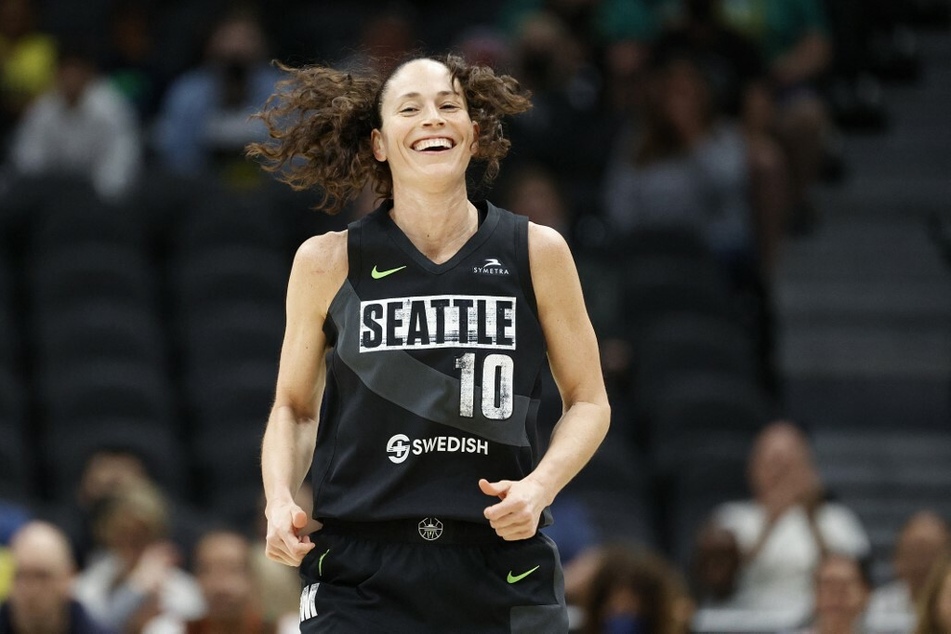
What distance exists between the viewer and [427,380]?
3613mm

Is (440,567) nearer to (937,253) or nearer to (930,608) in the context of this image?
(930,608)

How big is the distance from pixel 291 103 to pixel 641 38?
26.1ft

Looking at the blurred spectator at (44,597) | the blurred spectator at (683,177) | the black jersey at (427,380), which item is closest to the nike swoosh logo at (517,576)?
the black jersey at (427,380)

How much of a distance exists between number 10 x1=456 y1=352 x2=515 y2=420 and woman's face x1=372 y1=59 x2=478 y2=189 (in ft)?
1.29

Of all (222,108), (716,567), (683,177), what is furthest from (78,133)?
(716,567)

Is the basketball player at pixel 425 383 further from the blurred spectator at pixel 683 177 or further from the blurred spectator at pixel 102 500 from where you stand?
the blurred spectator at pixel 683 177

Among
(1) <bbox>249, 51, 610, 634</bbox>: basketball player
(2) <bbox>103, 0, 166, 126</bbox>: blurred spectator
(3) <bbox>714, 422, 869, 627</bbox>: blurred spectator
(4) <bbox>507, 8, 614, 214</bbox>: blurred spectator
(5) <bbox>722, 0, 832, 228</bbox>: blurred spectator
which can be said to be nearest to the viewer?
(1) <bbox>249, 51, 610, 634</bbox>: basketball player

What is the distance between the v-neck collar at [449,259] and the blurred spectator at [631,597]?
347 centimetres

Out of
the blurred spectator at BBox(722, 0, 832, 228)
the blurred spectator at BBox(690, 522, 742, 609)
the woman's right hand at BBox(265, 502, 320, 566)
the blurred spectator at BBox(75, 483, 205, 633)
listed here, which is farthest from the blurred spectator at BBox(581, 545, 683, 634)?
the blurred spectator at BBox(722, 0, 832, 228)

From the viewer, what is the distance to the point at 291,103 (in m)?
3.92

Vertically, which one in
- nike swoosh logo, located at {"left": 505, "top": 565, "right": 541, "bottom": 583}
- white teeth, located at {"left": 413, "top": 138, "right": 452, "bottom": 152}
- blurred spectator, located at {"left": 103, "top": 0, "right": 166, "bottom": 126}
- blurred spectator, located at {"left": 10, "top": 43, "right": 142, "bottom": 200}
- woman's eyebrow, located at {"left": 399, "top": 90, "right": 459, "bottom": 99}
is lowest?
nike swoosh logo, located at {"left": 505, "top": 565, "right": 541, "bottom": 583}

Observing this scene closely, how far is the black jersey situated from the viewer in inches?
141

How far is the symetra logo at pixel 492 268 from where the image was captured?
3699mm

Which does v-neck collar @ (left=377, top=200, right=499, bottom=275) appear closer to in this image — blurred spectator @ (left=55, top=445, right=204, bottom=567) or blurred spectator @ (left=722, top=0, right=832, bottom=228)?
blurred spectator @ (left=55, top=445, right=204, bottom=567)
